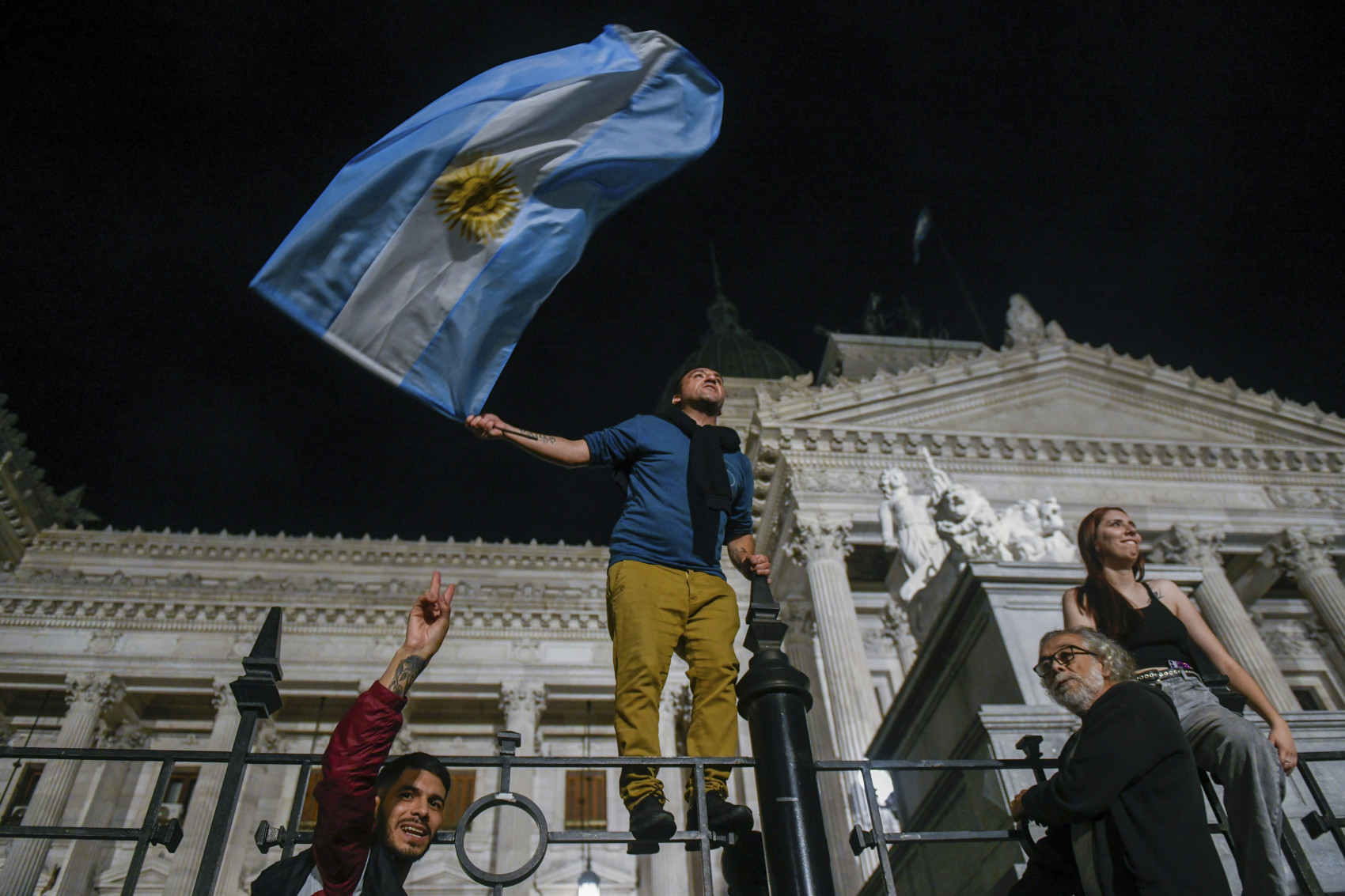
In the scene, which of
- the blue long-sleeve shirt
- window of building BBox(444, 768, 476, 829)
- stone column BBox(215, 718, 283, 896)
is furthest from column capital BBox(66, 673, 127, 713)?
the blue long-sleeve shirt

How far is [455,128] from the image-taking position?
18.0 ft

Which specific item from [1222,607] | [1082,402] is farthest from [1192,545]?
[1082,402]

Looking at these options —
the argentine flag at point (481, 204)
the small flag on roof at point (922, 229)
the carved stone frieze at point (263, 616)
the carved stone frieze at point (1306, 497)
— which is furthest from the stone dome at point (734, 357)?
the argentine flag at point (481, 204)

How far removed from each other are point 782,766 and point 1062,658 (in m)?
1.28

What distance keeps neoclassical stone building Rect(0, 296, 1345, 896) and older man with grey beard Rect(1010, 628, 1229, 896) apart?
15.3 metres

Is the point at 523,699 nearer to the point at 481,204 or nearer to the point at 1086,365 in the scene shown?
the point at 1086,365

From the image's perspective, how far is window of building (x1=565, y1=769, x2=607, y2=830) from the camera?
2361 cm

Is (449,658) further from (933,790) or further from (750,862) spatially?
(750,862)

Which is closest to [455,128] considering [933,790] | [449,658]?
[933,790]

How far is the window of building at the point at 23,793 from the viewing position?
20.9 m

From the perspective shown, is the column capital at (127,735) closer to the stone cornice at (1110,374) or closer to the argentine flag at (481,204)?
the stone cornice at (1110,374)

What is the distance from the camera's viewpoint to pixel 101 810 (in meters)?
22.1

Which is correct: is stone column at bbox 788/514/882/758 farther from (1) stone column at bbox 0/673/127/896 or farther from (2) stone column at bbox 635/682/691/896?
(1) stone column at bbox 0/673/127/896

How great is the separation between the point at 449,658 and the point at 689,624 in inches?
836
